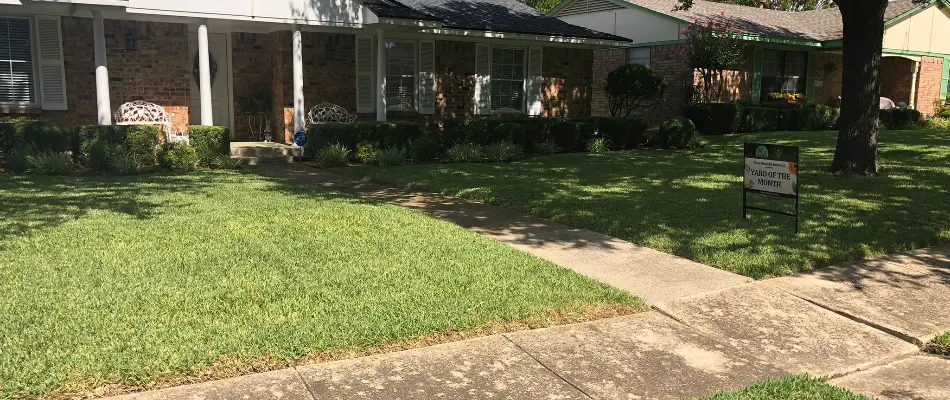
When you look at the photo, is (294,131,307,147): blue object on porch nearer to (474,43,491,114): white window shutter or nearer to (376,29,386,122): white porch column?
(376,29,386,122): white porch column

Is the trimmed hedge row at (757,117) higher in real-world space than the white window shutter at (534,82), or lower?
lower

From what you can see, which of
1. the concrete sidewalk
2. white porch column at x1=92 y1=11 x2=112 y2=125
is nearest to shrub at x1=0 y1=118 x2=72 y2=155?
white porch column at x1=92 y1=11 x2=112 y2=125

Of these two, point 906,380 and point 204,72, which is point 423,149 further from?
point 906,380

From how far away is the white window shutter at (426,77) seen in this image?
16.6 metres

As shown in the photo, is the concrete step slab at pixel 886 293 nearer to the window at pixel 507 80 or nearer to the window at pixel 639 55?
the window at pixel 507 80

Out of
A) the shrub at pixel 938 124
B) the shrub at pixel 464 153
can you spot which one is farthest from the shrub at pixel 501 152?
the shrub at pixel 938 124

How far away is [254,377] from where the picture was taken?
374 centimetres

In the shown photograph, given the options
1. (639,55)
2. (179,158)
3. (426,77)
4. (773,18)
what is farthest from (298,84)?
(773,18)

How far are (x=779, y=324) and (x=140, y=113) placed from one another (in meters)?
11.7

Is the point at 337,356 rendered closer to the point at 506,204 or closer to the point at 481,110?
the point at 506,204

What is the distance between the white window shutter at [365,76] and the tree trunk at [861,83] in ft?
30.5

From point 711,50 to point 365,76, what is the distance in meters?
10.0

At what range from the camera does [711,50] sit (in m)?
20.1

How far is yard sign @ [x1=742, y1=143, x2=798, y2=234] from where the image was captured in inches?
282
